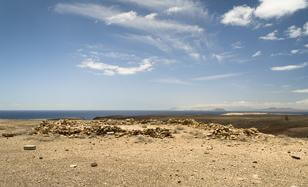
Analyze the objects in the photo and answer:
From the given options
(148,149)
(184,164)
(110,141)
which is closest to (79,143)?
(110,141)

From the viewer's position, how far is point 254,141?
21547 millimetres

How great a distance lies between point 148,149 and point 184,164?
3897mm

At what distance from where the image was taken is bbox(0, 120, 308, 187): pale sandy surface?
39.9 feet

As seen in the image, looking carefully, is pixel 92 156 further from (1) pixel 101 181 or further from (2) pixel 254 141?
(2) pixel 254 141

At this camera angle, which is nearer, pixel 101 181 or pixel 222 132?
pixel 101 181

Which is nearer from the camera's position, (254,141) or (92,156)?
(92,156)

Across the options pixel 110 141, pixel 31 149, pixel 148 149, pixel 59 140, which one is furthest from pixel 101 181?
pixel 59 140

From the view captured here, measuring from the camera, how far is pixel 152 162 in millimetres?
15086

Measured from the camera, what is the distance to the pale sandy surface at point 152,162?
39.9 feet

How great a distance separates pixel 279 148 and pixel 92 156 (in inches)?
363

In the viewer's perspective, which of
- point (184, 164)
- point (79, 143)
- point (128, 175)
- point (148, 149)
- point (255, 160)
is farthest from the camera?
point (79, 143)

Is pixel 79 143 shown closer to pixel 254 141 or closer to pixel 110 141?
pixel 110 141

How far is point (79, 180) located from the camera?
12047 millimetres

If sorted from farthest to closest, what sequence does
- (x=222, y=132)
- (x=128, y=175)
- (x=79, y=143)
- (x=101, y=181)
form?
(x=222, y=132), (x=79, y=143), (x=128, y=175), (x=101, y=181)
